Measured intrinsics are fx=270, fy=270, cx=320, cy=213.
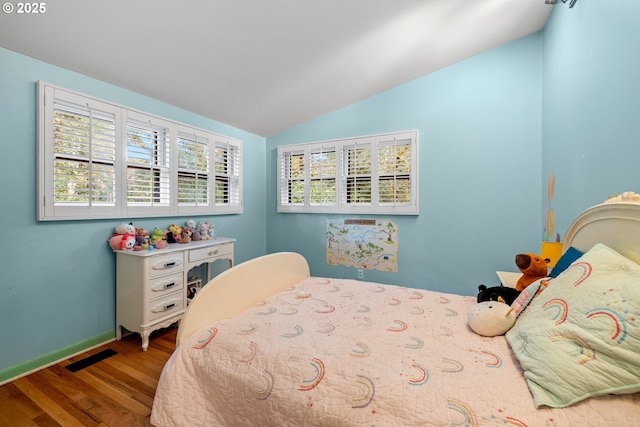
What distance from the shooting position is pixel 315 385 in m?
0.95

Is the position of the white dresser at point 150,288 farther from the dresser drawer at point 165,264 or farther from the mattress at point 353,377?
the mattress at point 353,377

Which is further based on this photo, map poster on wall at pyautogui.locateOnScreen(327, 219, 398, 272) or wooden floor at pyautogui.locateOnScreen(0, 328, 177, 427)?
map poster on wall at pyautogui.locateOnScreen(327, 219, 398, 272)

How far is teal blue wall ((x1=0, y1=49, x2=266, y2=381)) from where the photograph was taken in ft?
5.84

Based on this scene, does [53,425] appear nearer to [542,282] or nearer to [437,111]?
[542,282]

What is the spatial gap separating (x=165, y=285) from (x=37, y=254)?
85 cm

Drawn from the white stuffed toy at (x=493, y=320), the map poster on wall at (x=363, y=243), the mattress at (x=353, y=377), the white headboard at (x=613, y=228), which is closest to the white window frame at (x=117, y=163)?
the map poster on wall at (x=363, y=243)

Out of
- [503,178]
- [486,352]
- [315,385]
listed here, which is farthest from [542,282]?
[503,178]

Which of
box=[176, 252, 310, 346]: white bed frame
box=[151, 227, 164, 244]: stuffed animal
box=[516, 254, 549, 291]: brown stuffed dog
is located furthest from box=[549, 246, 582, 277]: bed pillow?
box=[151, 227, 164, 244]: stuffed animal

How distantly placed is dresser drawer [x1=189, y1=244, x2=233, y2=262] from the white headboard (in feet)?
9.15

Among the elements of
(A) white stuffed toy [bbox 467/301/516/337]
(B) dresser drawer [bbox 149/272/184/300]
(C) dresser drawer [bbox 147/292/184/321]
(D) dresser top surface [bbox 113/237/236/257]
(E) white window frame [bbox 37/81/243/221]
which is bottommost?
(C) dresser drawer [bbox 147/292/184/321]

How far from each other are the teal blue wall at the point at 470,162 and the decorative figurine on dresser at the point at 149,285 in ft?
6.74

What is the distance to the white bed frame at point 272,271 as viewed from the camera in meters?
1.05

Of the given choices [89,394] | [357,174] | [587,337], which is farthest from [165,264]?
[587,337]

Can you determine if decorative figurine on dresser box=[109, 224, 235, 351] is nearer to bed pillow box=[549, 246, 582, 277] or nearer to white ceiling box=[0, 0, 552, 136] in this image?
white ceiling box=[0, 0, 552, 136]
